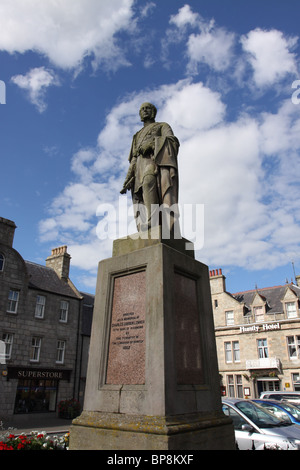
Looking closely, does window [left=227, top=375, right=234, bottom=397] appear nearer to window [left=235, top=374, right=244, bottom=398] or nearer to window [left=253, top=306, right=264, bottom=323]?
window [left=235, top=374, right=244, bottom=398]

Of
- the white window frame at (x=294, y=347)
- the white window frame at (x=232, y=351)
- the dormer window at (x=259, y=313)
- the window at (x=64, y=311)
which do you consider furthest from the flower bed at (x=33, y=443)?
the dormer window at (x=259, y=313)

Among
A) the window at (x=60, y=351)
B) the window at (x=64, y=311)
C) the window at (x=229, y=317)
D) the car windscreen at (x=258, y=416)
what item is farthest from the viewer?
the window at (x=229, y=317)

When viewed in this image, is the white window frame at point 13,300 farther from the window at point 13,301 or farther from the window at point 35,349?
the window at point 35,349

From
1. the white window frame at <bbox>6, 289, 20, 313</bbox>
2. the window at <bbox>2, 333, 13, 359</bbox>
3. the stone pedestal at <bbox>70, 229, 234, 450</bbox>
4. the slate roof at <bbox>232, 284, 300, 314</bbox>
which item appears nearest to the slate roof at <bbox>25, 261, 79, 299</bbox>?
the white window frame at <bbox>6, 289, 20, 313</bbox>

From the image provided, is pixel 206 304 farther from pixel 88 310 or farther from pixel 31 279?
pixel 88 310

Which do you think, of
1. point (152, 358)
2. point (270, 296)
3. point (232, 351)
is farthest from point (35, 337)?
point (152, 358)

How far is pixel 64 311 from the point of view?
30.2 m

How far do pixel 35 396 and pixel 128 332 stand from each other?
2492cm

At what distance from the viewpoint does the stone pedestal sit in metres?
4.16

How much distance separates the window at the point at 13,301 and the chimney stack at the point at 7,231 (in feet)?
12.3

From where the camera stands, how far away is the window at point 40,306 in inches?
1095

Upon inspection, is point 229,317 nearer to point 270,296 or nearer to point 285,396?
point 270,296

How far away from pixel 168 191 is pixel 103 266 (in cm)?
173
